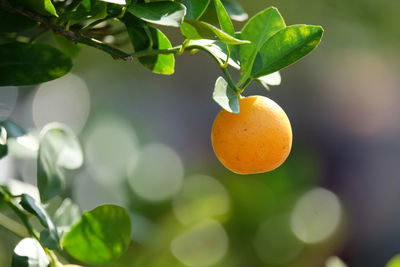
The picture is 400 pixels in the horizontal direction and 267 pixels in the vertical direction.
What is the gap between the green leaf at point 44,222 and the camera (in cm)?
53

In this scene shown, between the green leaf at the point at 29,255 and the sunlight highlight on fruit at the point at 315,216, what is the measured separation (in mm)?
1024

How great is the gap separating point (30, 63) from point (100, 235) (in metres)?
0.20

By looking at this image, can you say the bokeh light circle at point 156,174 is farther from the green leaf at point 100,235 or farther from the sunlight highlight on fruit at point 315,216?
the green leaf at point 100,235

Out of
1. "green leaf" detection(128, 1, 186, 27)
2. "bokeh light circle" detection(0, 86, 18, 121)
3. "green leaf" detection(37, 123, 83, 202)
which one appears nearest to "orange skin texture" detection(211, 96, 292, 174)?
"green leaf" detection(128, 1, 186, 27)

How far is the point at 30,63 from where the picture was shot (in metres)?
0.57

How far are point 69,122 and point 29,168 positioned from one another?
2.08ft

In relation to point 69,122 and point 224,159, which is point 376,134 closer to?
point 69,122

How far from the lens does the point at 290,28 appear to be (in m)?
0.50

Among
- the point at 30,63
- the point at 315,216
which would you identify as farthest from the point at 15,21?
the point at 315,216

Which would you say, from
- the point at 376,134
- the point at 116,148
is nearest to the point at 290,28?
the point at 116,148

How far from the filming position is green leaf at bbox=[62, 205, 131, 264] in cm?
59

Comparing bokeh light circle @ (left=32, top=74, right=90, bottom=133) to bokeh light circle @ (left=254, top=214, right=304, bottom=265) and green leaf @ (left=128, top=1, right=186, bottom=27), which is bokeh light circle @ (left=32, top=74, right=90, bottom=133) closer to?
bokeh light circle @ (left=254, top=214, right=304, bottom=265)

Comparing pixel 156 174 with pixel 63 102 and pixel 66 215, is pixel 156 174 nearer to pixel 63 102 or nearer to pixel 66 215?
pixel 63 102

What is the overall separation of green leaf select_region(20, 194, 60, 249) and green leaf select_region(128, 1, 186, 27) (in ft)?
0.72
